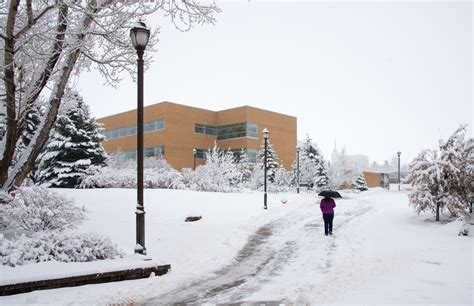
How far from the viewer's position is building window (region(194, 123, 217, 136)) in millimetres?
54956

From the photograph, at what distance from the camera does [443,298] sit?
583 cm

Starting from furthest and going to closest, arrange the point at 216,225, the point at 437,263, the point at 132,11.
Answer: the point at 216,225 < the point at 132,11 < the point at 437,263

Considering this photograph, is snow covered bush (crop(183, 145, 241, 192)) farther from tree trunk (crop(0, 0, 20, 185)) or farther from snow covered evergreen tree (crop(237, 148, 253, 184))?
tree trunk (crop(0, 0, 20, 185))

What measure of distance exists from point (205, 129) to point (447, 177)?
43873 millimetres

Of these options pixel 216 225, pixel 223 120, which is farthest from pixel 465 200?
pixel 223 120

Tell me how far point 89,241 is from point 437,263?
7829 mm

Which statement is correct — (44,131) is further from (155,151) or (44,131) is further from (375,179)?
(375,179)

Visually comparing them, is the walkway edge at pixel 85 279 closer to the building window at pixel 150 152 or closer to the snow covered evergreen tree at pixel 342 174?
the building window at pixel 150 152

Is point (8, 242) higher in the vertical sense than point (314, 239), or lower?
higher

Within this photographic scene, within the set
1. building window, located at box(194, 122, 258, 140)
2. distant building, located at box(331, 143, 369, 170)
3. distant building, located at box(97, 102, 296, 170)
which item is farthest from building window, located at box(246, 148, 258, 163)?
distant building, located at box(331, 143, 369, 170)

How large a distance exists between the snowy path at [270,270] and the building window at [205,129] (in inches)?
1654

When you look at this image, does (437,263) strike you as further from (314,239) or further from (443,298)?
(314,239)

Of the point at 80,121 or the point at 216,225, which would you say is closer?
the point at 216,225

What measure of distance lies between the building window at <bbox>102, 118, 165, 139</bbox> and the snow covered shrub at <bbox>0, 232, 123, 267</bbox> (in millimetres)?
44391
